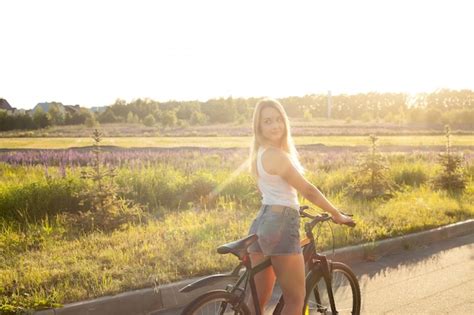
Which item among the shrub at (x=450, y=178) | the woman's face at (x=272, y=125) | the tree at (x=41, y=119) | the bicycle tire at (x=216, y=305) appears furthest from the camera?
the tree at (x=41, y=119)

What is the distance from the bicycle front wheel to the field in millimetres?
1883

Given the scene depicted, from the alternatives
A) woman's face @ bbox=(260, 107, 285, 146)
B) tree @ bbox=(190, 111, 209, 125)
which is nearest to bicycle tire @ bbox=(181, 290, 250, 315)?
woman's face @ bbox=(260, 107, 285, 146)

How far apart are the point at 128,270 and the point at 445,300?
3.36 meters

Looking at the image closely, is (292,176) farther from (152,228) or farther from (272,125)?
(152,228)

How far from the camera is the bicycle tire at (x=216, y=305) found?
10.8 ft

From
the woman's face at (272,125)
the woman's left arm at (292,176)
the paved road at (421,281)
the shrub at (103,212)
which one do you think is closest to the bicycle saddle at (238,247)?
the woman's left arm at (292,176)

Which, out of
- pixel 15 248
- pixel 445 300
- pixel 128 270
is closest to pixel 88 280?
pixel 128 270

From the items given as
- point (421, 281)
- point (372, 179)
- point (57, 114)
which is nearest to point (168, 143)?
point (57, 114)

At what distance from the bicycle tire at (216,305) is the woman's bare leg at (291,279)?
29cm

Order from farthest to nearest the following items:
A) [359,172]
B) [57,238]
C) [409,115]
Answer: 1. [409,115]
2. [359,172]
3. [57,238]

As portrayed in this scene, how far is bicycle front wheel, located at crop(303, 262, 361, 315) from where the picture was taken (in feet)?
13.6

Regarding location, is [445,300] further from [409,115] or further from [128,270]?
[409,115]

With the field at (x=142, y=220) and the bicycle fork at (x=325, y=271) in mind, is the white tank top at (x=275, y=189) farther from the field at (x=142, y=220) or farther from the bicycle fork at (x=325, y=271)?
the field at (x=142, y=220)

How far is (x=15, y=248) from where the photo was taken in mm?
6883
